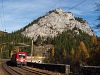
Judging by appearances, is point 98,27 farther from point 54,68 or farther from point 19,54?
point 19,54

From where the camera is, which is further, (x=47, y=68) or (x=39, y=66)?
(x=39, y=66)

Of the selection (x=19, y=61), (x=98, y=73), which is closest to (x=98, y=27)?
(x=98, y=73)

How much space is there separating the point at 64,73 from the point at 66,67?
0.83 metres

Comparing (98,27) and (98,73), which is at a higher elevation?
(98,27)

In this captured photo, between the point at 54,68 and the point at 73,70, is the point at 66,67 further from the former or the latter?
the point at 54,68

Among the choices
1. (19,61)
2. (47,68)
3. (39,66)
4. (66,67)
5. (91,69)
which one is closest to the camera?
(91,69)

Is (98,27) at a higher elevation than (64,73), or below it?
higher

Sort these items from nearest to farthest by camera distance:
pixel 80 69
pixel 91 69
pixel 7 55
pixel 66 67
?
pixel 91 69 < pixel 80 69 < pixel 66 67 < pixel 7 55

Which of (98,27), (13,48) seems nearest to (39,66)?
(98,27)

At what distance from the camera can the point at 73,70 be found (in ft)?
102

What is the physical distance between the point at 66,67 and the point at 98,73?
735 cm

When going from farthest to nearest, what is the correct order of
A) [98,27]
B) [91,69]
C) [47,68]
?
1. [47,68]
2. [91,69]
3. [98,27]

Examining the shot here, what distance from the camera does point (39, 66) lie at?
47031mm

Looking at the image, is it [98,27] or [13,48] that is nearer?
[98,27]
